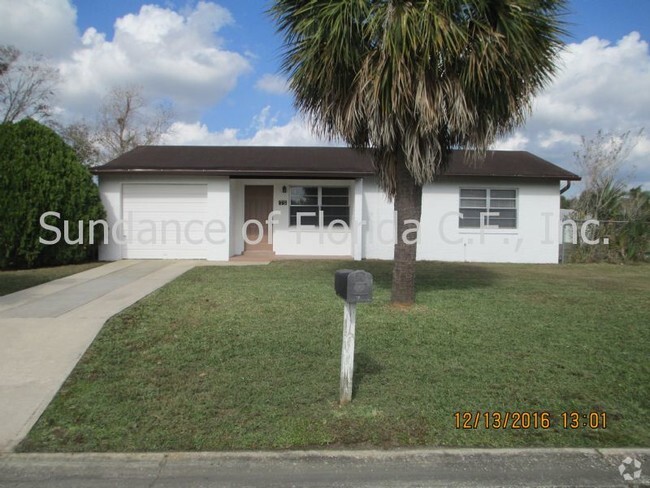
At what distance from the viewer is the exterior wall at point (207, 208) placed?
14.3 m

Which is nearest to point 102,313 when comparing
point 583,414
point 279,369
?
point 279,369

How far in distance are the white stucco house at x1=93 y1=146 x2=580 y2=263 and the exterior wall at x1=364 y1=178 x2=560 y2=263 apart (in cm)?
3

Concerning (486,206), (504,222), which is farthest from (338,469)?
(504,222)

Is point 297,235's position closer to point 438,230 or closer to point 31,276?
point 438,230

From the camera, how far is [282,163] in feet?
49.9

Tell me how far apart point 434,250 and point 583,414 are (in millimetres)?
11645

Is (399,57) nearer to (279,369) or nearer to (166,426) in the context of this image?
(279,369)

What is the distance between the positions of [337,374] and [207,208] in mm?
10562

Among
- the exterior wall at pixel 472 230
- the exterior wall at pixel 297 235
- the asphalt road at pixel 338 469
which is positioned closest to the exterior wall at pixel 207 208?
the exterior wall at pixel 297 235

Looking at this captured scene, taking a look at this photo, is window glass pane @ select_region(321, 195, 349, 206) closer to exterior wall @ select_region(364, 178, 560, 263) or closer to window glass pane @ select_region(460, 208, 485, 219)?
exterior wall @ select_region(364, 178, 560, 263)

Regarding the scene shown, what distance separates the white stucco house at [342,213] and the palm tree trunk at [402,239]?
6.94 metres

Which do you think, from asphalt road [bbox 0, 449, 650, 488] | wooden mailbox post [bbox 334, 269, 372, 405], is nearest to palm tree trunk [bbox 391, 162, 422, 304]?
wooden mailbox post [bbox 334, 269, 372, 405]

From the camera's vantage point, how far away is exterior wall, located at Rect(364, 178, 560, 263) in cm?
1545

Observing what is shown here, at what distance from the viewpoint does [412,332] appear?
20.9 feet
